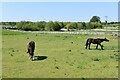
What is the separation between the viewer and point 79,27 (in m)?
117

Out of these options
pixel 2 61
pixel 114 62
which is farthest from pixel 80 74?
pixel 2 61

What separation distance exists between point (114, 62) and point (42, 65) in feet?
15.0

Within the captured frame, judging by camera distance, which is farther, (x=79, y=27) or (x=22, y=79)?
(x=79, y=27)

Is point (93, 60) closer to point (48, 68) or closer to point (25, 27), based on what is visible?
point (48, 68)

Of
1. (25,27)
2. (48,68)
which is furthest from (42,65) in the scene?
(25,27)

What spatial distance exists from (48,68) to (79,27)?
10246 cm

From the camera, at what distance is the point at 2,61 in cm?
1747

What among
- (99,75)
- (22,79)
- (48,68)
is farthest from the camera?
(48,68)

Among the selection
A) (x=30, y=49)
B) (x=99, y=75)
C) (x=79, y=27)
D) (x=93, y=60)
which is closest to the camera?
(x=99, y=75)

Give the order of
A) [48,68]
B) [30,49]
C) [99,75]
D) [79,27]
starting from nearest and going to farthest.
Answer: [99,75], [48,68], [30,49], [79,27]

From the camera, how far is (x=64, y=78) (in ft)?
40.3

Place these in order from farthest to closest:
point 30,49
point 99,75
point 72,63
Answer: point 30,49 < point 72,63 < point 99,75

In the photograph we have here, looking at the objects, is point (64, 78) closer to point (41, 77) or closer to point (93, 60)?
point (41, 77)

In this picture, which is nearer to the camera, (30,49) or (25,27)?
(30,49)
